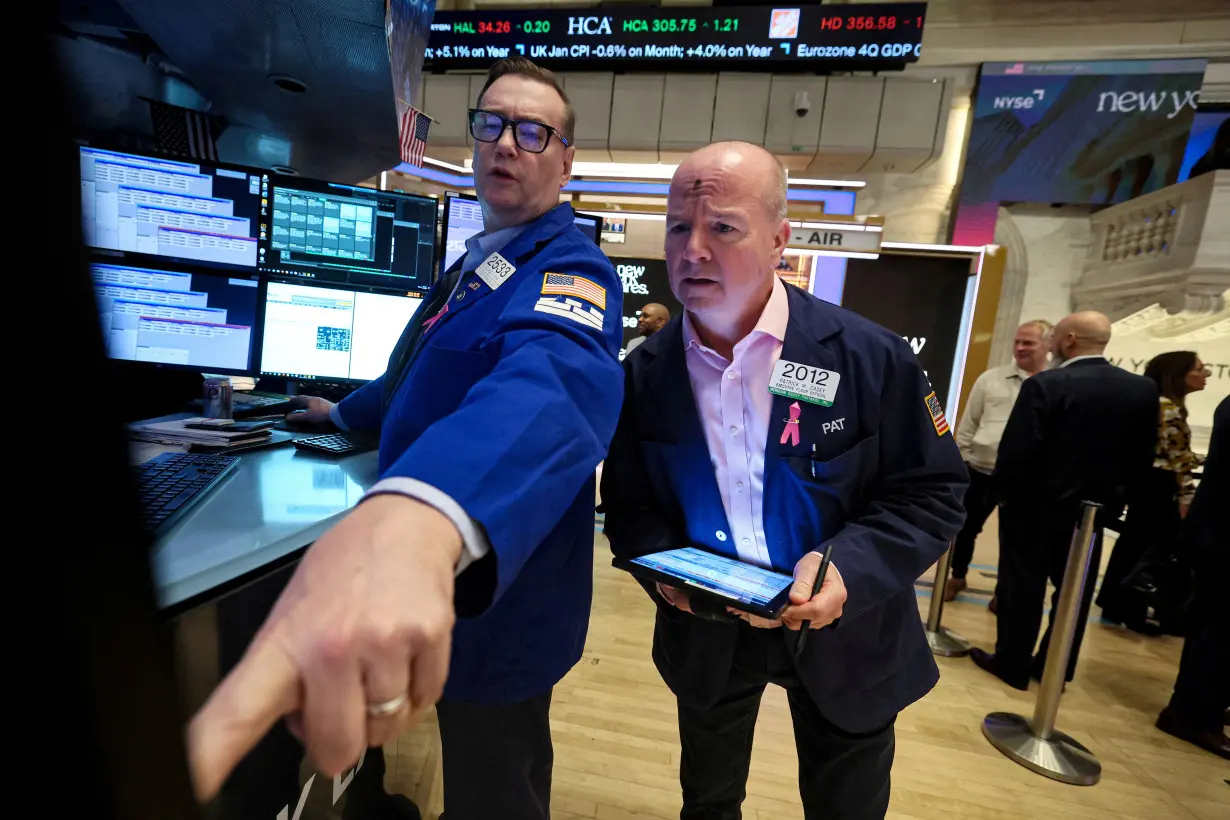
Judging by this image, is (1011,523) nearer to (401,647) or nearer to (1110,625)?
(1110,625)

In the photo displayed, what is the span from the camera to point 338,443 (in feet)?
4.66

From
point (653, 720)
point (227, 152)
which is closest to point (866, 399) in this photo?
point (653, 720)

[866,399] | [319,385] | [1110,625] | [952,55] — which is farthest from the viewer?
[952,55]

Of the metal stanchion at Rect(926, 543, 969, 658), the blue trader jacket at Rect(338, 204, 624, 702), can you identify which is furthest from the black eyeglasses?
the metal stanchion at Rect(926, 543, 969, 658)

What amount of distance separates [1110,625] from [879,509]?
3.76 metres

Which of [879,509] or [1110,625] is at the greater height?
[879,509]

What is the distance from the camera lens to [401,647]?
320 mm

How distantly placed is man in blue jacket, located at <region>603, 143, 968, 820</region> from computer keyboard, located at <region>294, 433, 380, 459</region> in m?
0.66

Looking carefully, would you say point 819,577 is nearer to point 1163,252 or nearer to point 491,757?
point 491,757

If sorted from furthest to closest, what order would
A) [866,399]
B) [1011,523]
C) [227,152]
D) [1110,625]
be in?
1. [1110,625]
2. [1011,523]
3. [227,152]
4. [866,399]

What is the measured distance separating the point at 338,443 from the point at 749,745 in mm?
1305

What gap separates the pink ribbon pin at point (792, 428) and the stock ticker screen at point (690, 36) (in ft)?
20.3

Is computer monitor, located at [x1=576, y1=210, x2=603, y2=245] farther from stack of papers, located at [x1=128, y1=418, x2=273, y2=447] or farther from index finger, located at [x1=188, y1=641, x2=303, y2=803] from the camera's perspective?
index finger, located at [x1=188, y1=641, x2=303, y2=803]

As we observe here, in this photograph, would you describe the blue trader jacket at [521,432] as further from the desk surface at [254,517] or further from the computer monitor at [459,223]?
the computer monitor at [459,223]
